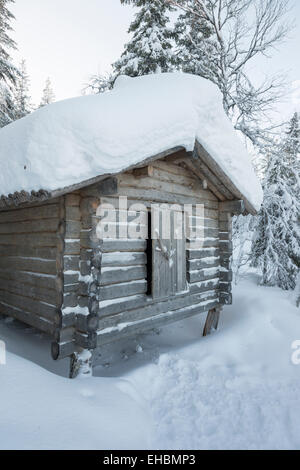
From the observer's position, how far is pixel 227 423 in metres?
3.51

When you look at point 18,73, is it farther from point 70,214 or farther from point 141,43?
point 70,214

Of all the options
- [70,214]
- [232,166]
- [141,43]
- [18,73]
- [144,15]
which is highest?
[144,15]

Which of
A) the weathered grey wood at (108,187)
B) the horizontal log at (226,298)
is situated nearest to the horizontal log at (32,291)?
the weathered grey wood at (108,187)

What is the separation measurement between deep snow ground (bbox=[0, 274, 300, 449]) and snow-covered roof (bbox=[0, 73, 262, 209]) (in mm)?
2360

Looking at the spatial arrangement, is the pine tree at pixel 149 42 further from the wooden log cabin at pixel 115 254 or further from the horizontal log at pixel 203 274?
the horizontal log at pixel 203 274

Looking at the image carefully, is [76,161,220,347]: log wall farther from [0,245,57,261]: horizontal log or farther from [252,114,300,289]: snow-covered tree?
[252,114,300,289]: snow-covered tree

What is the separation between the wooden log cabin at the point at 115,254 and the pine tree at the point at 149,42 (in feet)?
26.0

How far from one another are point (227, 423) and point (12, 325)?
4944 millimetres

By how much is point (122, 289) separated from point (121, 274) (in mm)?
252

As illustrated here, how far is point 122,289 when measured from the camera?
4586mm

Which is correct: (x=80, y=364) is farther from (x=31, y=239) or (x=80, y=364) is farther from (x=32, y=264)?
(x=31, y=239)

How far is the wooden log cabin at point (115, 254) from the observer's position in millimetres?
4047

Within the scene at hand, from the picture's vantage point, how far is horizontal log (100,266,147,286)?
432 cm
